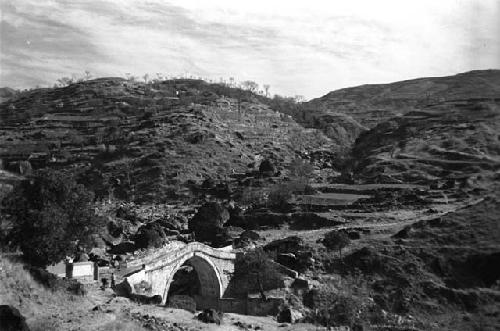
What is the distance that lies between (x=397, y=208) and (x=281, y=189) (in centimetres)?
1418

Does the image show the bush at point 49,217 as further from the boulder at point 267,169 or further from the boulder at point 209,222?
the boulder at point 267,169

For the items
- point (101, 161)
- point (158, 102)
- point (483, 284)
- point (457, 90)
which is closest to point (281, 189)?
point (483, 284)

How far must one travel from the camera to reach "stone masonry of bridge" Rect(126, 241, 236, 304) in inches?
1414

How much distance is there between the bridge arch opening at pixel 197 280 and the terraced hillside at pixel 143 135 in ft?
107

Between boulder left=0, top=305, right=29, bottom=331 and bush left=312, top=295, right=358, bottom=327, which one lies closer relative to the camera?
boulder left=0, top=305, right=29, bottom=331

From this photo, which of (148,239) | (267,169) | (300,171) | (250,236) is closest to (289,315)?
(250,236)

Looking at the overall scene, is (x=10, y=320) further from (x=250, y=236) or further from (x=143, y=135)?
(x=143, y=135)

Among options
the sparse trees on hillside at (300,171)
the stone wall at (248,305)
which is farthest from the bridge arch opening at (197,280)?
the sparse trees on hillside at (300,171)

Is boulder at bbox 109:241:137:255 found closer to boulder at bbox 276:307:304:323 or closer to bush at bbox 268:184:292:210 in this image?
boulder at bbox 276:307:304:323

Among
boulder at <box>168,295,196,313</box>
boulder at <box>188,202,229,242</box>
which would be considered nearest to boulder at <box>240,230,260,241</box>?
boulder at <box>188,202,229,242</box>

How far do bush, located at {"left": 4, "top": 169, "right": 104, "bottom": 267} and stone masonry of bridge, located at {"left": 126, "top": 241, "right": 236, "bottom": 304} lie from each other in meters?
5.05

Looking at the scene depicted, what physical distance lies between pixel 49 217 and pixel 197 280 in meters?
21.7

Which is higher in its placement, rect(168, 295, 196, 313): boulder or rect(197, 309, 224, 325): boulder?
rect(197, 309, 224, 325): boulder

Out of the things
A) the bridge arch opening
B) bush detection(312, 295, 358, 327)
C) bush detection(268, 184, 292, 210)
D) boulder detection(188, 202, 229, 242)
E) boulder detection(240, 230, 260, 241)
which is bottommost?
bush detection(312, 295, 358, 327)
